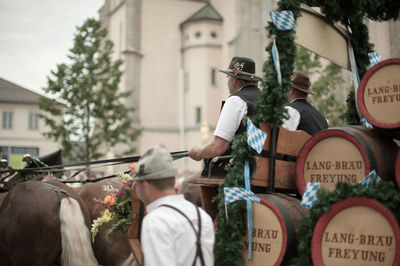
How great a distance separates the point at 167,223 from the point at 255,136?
1.57 m

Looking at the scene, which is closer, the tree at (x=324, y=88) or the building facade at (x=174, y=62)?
the tree at (x=324, y=88)

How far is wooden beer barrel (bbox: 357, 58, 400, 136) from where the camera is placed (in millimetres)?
3357

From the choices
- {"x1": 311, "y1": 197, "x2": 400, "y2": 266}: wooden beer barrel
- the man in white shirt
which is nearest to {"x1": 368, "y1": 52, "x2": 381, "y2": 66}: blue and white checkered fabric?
the man in white shirt

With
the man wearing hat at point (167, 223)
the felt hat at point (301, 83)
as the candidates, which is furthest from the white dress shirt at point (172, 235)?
the felt hat at point (301, 83)

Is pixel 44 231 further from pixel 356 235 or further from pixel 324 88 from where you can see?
pixel 324 88

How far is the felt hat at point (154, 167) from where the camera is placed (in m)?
2.64

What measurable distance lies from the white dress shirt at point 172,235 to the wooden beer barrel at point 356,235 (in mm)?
974

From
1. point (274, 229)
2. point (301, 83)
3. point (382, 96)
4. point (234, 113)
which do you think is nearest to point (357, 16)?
point (301, 83)

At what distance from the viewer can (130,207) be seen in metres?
5.36

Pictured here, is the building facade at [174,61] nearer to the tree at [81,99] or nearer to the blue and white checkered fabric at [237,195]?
the tree at [81,99]

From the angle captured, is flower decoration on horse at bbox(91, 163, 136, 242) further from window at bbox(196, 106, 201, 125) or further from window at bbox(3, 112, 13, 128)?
window at bbox(196, 106, 201, 125)

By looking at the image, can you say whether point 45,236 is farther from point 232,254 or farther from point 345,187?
point 345,187

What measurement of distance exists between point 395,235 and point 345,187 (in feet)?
1.38

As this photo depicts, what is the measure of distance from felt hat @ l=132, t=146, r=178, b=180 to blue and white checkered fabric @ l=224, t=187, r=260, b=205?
123cm
